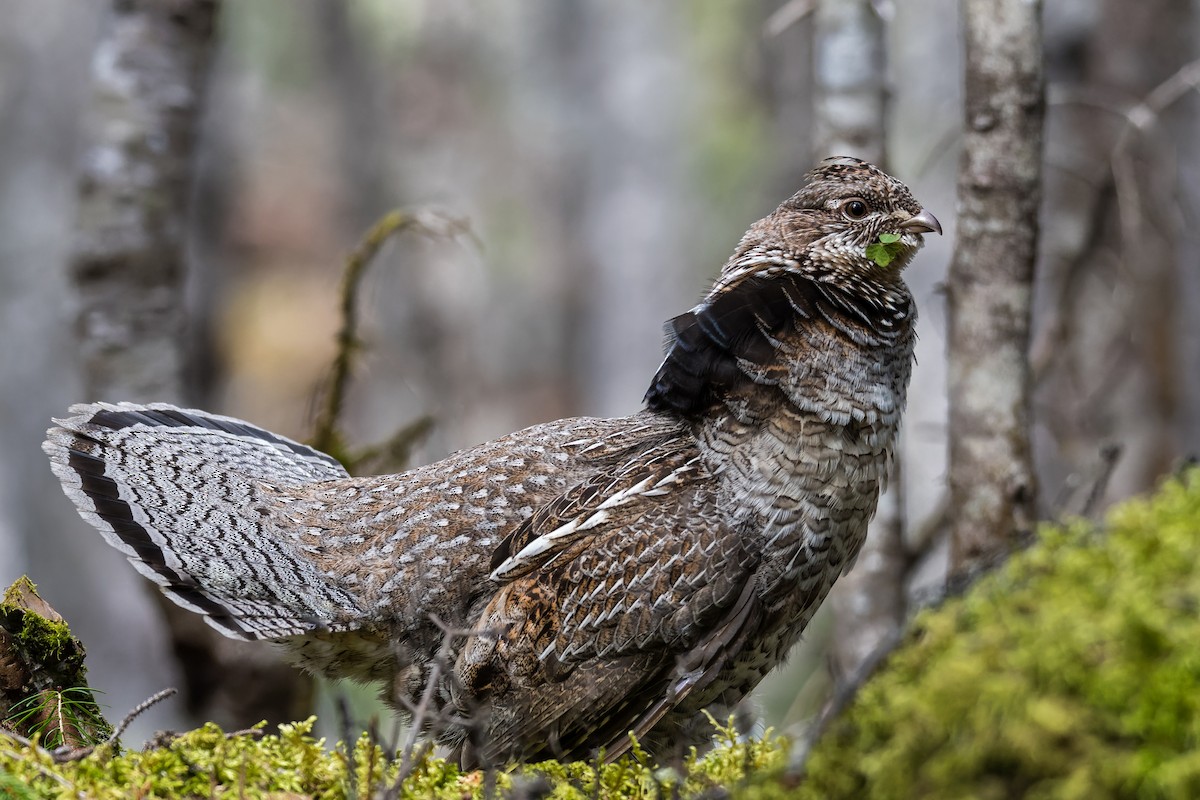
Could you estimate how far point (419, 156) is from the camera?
32656mm

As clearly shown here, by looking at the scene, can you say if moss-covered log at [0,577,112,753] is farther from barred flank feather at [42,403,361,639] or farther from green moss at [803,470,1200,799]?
green moss at [803,470,1200,799]

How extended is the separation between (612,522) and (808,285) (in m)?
1.13

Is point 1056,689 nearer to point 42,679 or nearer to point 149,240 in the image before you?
point 42,679

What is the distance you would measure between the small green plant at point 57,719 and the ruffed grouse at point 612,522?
26.2 inches

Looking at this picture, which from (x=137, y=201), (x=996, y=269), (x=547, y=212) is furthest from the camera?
(x=547, y=212)

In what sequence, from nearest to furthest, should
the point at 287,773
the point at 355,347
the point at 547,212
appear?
the point at 287,773 → the point at 355,347 → the point at 547,212

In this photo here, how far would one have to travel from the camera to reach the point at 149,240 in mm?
6047

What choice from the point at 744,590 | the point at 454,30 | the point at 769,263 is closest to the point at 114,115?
the point at 769,263

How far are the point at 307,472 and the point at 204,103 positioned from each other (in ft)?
9.82

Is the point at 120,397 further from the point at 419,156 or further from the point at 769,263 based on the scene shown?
the point at 419,156

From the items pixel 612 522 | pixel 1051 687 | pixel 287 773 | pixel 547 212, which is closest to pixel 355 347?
pixel 612 522

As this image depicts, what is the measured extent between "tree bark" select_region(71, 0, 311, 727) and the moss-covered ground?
4393mm

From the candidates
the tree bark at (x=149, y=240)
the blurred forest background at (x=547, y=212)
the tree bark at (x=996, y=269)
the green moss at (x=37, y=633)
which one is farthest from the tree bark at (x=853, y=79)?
the green moss at (x=37, y=633)

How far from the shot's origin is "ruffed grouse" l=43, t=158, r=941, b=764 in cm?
376
